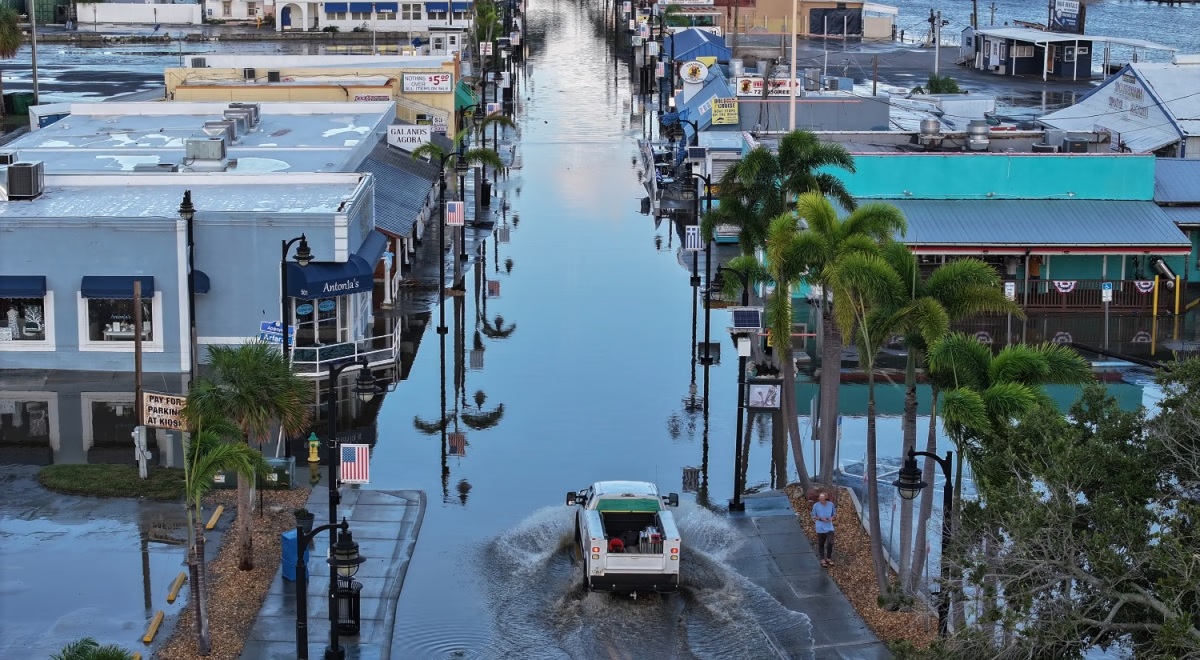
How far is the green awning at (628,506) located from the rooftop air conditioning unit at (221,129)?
31.1 meters

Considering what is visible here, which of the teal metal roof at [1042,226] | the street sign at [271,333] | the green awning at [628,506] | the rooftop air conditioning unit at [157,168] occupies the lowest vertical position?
the green awning at [628,506]

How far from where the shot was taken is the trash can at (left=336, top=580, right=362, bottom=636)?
27109 mm

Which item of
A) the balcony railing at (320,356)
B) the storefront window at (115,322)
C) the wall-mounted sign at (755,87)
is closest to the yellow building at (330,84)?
the wall-mounted sign at (755,87)

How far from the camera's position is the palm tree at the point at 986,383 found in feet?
79.2

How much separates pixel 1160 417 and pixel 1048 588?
2638 millimetres

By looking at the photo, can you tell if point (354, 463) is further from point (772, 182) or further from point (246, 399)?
point (772, 182)

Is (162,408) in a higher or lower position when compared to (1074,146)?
lower

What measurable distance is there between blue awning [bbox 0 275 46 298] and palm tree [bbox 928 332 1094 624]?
81.4 feet

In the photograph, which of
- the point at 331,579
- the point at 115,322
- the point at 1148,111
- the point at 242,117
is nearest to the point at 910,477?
the point at 331,579

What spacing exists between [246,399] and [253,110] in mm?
35751

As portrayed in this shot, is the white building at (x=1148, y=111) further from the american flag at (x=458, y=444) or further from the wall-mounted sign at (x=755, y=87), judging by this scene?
the american flag at (x=458, y=444)

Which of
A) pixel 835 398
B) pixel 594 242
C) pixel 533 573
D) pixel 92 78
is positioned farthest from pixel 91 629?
pixel 92 78

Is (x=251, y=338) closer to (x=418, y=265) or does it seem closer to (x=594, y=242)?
(x=418, y=265)

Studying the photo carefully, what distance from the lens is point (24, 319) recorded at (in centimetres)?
4316
